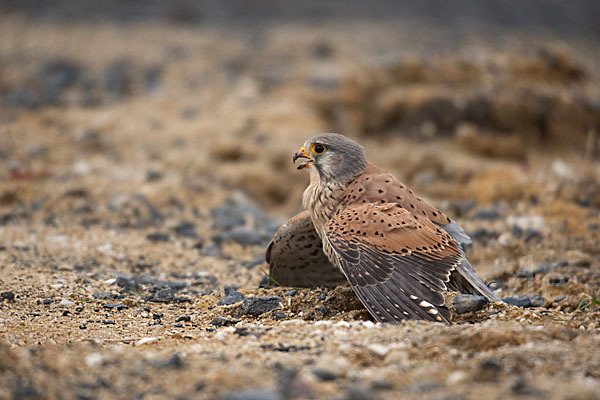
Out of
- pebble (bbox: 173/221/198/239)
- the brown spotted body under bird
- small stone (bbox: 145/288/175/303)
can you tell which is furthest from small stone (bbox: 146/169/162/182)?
the brown spotted body under bird

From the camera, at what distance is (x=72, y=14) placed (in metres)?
16.3

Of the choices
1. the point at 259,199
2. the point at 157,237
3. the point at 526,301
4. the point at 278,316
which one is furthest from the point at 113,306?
the point at 259,199

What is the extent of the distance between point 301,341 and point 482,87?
9.17 m

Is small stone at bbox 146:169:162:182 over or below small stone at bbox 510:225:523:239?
over

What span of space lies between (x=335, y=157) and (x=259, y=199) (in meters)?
3.95

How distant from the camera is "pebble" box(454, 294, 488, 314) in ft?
14.6

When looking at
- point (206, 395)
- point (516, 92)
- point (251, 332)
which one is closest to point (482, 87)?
point (516, 92)

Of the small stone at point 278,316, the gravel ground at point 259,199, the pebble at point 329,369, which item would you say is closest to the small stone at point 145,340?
the gravel ground at point 259,199

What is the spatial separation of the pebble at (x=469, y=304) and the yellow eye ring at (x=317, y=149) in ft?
5.46

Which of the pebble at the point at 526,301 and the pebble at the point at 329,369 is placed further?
the pebble at the point at 526,301

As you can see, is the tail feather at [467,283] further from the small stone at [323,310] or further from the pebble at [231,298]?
the pebble at [231,298]

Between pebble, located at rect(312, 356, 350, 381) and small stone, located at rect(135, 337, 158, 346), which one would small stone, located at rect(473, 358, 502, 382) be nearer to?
pebble, located at rect(312, 356, 350, 381)

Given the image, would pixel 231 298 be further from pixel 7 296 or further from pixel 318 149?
pixel 7 296

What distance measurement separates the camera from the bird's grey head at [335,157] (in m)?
5.27
